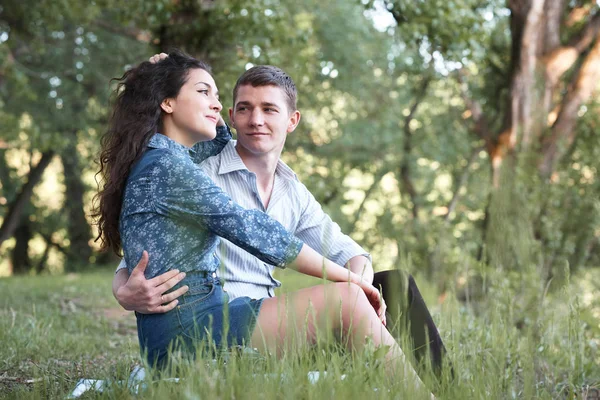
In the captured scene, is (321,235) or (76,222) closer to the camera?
(321,235)

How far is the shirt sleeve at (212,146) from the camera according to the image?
3.26 metres

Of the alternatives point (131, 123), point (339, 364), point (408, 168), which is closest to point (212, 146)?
point (131, 123)

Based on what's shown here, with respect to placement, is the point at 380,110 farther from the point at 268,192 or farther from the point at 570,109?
the point at 268,192

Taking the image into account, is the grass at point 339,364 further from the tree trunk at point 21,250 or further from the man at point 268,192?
the tree trunk at point 21,250

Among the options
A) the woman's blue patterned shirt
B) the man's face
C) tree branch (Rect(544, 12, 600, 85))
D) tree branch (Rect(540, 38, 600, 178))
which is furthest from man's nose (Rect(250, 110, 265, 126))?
tree branch (Rect(544, 12, 600, 85))

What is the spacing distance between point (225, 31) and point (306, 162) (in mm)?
8610

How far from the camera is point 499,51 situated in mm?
12047

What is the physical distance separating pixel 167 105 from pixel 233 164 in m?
0.45

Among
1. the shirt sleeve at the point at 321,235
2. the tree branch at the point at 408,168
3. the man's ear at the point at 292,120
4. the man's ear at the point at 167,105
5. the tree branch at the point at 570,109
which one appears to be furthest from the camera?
the tree branch at the point at 408,168

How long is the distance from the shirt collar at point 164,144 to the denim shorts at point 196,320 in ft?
1.57

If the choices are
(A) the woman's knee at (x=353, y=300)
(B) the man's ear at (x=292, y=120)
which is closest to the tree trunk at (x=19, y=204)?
(B) the man's ear at (x=292, y=120)

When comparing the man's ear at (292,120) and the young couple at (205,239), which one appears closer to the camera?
the young couple at (205,239)

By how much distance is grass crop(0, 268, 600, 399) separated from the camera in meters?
2.10

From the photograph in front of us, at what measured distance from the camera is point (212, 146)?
3309mm
